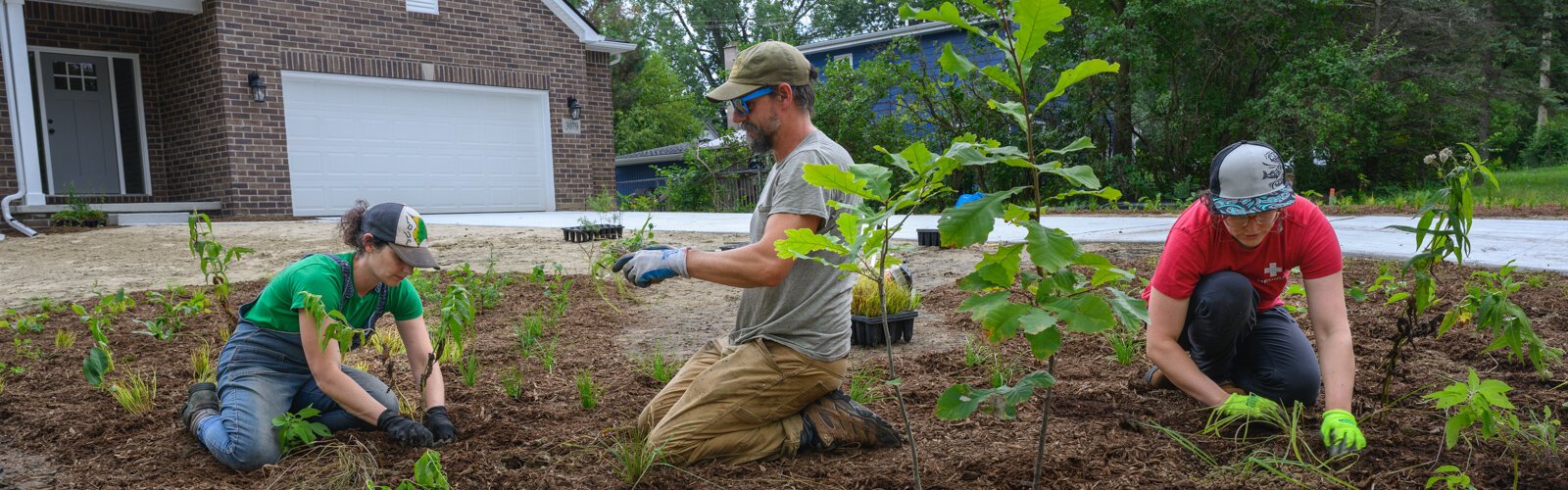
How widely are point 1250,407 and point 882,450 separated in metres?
0.96

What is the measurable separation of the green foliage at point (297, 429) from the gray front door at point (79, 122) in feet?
37.7

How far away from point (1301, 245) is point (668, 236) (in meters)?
6.74

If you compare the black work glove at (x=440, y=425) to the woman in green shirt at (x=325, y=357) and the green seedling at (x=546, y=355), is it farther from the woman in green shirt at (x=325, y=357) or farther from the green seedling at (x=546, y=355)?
the green seedling at (x=546, y=355)

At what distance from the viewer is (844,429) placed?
9.14 ft

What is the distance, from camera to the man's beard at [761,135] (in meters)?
2.77

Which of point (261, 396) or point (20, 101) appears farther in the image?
point (20, 101)

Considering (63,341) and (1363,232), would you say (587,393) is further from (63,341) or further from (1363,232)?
(1363,232)

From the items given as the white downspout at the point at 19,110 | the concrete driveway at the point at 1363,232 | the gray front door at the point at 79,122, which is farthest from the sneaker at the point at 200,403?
the gray front door at the point at 79,122

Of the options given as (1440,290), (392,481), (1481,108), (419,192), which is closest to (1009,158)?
(392,481)

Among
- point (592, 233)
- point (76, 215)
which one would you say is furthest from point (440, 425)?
point (76, 215)

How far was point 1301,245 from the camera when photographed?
9.06 feet

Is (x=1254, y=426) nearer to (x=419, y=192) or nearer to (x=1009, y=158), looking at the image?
(x=1009, y=158)

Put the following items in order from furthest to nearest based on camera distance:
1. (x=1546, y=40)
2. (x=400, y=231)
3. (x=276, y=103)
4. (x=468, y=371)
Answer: (x=1546, y=40), (x=276, y=103), (x=468, y=371), (x=400, y=231)

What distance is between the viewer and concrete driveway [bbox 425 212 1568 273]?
6.04 meters
